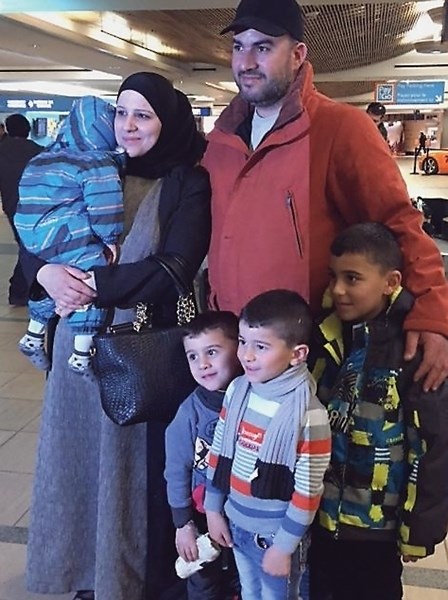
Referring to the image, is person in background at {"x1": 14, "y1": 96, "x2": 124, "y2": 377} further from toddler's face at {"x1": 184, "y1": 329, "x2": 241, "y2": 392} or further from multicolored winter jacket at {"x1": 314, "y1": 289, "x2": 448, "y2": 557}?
multicolored winter jacket at {"x1": 314, "y1": 289, "x2": 448, "y2": 557}

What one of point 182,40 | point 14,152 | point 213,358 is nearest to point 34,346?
point 213,358

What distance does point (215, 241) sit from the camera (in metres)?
1.77

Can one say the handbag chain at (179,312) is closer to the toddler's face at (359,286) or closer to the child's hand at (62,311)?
the child's hand at (62,311)

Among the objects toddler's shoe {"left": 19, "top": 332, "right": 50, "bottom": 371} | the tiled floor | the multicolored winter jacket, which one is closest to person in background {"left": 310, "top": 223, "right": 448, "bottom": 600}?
the multicolored winter jacket

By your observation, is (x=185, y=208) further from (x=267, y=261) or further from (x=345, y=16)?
(x=345, y=16)

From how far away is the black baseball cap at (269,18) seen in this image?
1622 mm

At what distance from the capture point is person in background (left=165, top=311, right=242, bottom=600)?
166cm

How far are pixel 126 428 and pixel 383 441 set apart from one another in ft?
2.32

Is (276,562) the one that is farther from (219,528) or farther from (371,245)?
(371,245)

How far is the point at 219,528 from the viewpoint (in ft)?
5.36

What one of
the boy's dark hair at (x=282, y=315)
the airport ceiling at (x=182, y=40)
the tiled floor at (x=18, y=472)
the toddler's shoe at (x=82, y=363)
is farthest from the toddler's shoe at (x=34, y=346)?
the airport ceiling at (x=182, y=40)

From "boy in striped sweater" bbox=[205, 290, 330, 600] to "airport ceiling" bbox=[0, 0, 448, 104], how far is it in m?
6.07

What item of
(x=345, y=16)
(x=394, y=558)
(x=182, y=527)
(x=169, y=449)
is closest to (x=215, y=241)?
(x=169, y=449)

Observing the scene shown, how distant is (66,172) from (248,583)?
1.05m
